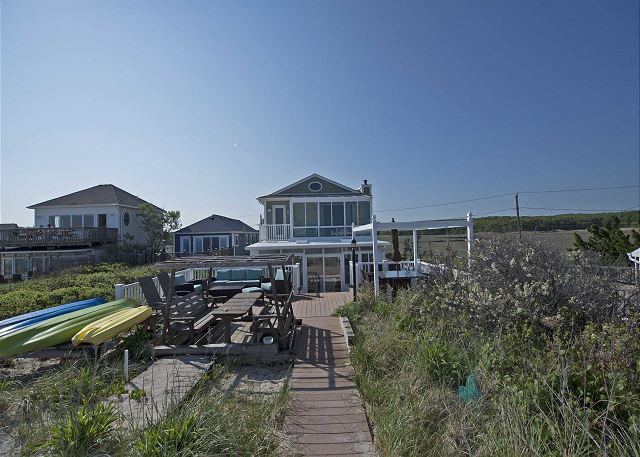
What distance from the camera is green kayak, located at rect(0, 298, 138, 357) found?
519cm

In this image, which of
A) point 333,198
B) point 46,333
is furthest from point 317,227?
point 46,333

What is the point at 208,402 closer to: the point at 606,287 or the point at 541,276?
the point at 541,276

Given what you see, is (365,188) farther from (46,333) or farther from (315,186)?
(46,333)

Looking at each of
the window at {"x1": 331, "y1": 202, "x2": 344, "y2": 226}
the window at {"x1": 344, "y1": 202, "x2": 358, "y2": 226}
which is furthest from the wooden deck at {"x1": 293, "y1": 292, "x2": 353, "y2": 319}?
the window at {"x1": 344, "y1": 202, "x2": 358, "y2": 226}

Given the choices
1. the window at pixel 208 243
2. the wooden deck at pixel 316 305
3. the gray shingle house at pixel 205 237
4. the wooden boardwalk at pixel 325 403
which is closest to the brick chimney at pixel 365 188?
the wooden deck at pixel 316 305

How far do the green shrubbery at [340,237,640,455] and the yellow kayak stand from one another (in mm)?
3978

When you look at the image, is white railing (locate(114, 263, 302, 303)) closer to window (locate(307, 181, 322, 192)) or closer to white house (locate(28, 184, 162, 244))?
window (locate(307, 181, 322, 192))

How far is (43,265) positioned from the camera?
80.2 feet

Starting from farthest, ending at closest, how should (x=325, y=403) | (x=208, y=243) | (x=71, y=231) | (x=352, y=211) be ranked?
1. (x=208, y=243)
2. (x=71, y=231)
3. (x=352, y=211)
4. (x=325, y=403)

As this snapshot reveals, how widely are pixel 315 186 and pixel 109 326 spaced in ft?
52.9

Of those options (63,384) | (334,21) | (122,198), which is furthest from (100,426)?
(122,198)

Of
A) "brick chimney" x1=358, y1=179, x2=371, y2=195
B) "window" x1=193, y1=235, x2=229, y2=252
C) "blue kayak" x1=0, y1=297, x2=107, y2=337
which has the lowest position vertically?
"blue kayak" x1=0, y1=297, x2=107, y2=337

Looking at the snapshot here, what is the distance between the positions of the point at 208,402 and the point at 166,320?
3014 millimetres

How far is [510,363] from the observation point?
3488 mm
